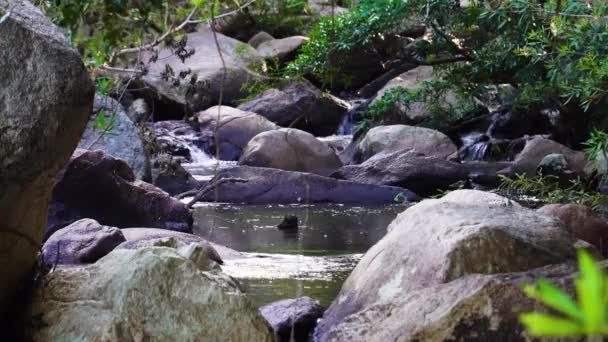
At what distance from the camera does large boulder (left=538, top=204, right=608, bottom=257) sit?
18.4 ft

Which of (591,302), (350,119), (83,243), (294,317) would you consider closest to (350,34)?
(350,119)

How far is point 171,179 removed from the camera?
1062cm

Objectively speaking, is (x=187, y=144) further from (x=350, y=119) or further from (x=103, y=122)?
(x=103, y=122)

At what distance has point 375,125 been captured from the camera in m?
14.1

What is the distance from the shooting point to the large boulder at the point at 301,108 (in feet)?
53.1

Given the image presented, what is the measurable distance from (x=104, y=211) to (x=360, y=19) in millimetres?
4748

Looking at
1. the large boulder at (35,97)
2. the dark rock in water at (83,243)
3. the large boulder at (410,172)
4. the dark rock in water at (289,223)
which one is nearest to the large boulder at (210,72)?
the large boulder at (410,172)

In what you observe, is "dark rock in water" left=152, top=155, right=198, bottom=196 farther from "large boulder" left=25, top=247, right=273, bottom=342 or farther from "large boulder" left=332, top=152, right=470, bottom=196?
"large boulder" left=25, top=247, right=273, bottom=342

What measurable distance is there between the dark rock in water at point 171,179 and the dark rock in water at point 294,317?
5.33 m

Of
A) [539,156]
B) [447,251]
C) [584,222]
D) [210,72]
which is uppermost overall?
[210,72]

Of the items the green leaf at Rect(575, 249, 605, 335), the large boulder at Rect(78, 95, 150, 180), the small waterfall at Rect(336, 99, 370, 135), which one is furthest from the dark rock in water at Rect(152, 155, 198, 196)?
the green leaf at Rect(575, 249, 605, 335)

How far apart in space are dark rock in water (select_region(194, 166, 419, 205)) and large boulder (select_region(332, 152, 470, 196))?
42 centimetres

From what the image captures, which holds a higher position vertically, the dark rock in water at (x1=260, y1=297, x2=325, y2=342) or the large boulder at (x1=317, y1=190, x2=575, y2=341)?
the large boulder at (x1=317, y1=190, x2=575, y2=341)

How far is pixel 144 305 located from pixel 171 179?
7283 millimetres
